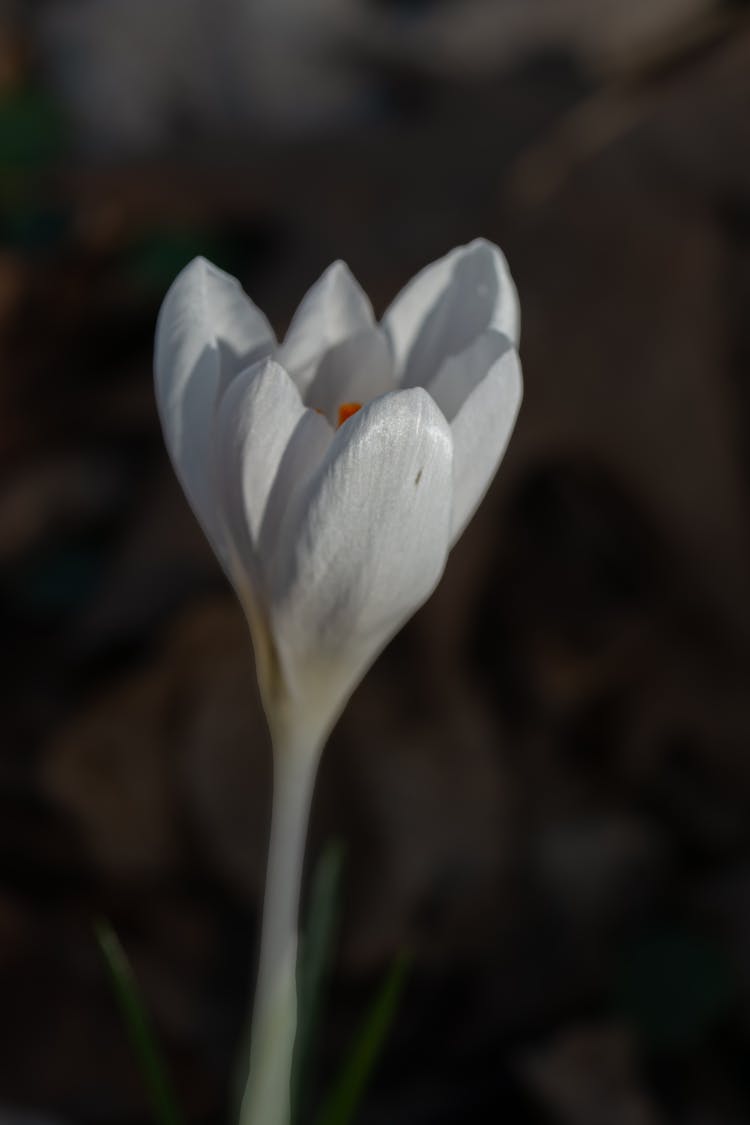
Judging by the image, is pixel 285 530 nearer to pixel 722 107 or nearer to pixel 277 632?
pixel 277 632

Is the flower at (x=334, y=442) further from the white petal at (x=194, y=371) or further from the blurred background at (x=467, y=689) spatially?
the blurred background at (x=467, y=689)

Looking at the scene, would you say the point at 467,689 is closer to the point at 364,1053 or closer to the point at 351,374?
the point at 364,1053

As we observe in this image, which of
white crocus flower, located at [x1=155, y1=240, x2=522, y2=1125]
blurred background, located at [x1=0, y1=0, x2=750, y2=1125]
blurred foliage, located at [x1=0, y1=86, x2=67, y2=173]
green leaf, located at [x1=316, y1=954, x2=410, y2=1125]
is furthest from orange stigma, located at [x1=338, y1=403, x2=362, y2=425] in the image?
blurred foliage, located at [x1=0, y1=86, x2=67, y2=173]

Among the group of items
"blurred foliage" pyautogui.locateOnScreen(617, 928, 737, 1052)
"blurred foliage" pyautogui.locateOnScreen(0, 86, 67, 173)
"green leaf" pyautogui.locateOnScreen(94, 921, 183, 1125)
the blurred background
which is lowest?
"blurred foliage" pyautogui.locateOnScreen(617, 928, 737, 1052)

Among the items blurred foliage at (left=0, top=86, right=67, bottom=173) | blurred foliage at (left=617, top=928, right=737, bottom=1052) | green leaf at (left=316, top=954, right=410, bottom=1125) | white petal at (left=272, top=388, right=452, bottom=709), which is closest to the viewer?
white petal at (left=272, top=388, right=452, bottom=709)

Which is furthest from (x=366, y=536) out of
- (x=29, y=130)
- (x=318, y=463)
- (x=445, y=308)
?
(x=29, y=130)

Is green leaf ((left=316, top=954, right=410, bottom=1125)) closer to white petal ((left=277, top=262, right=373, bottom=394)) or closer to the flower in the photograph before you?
the flower

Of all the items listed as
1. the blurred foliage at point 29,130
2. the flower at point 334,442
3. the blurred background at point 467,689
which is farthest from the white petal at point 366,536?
the blurred foliage at point 29,130

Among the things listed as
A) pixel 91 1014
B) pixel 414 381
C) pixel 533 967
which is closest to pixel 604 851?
pixel 533 967
